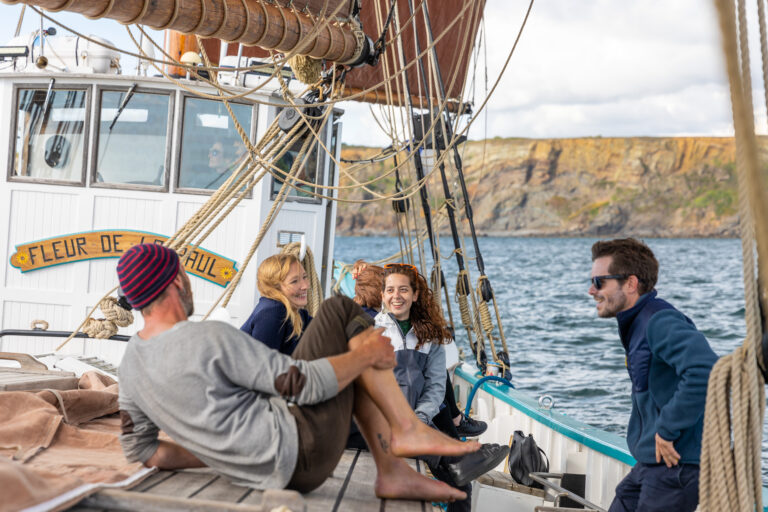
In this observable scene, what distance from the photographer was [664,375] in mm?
2740

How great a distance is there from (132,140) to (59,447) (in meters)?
4.28

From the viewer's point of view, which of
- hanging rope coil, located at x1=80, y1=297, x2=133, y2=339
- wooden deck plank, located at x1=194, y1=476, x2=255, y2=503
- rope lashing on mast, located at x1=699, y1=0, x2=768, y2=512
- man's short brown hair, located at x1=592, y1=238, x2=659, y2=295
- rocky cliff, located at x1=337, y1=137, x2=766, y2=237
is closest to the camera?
rope lashing on mast, located at x1=699, y1=0, x2=768, y2=512

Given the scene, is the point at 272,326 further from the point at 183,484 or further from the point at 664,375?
the point at 664,375

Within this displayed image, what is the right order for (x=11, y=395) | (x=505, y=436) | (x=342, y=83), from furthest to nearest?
(x=505, y=436), (x=342, y=83), (x=11, y=395)

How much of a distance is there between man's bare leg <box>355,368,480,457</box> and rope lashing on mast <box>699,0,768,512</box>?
75 centimetres

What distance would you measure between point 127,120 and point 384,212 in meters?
89.7

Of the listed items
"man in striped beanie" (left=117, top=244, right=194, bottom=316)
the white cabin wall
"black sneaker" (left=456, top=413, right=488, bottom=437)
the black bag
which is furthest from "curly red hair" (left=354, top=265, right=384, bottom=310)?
the white cabin wall

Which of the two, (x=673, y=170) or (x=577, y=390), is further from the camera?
(x=673, y=170)

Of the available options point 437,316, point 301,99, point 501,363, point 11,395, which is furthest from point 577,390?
point 11,395

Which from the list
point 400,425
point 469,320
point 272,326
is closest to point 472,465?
point 400,425

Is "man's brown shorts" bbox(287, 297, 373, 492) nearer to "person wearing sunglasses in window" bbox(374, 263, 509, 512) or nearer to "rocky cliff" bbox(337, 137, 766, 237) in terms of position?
"person wearing sunglasses in window" bbox(374, 263, 509, 512)

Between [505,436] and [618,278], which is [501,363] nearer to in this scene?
[505,436]

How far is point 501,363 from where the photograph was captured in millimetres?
6121

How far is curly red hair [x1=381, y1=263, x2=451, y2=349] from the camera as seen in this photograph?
3.74 meters
